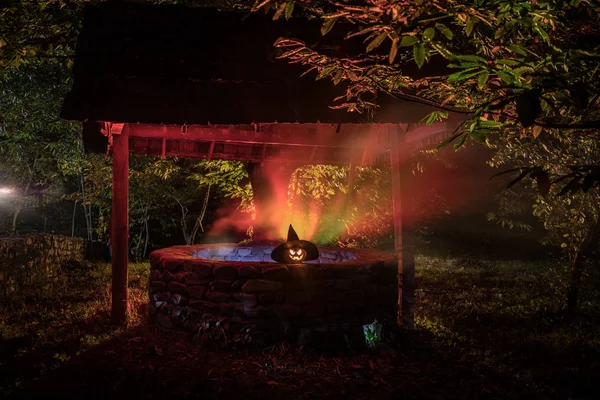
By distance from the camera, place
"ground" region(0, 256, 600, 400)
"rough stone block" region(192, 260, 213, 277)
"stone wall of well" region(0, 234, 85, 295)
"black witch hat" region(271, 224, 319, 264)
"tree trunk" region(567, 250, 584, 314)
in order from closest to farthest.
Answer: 1. "ground" region(0, 256, 600, 400)
2. "rough stone block" region(192, 260, 213, 277)
3. "black witch hat" region(271, 224, 319, 264)
4. "tree trunk" region(567, 250, 584, 314)
5. "stone wall of well" region(0, 234, 85, 295)

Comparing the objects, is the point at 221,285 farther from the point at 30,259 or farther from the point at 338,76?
the point at 30,259

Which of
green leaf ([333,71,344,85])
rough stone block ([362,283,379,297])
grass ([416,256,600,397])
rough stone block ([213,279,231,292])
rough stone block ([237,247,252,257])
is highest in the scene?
green leaf ([333,71,344,85])

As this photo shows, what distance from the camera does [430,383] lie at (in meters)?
4.89

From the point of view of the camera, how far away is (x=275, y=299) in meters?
5.97

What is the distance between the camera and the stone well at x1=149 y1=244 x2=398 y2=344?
19.6 ft

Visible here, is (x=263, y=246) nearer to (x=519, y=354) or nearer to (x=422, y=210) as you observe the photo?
(x=519, y=354)

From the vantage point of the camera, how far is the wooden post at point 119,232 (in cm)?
670

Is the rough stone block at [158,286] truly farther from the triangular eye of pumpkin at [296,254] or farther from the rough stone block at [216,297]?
the triangular eye of pumpkin at [296,254]

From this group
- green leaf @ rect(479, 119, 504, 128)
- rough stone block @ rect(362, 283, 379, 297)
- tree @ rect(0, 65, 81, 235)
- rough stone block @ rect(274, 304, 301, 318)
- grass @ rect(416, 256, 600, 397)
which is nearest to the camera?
green leaf @ rect(479, 119, 504, 128)

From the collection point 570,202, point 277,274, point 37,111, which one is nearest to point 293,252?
point 277,274

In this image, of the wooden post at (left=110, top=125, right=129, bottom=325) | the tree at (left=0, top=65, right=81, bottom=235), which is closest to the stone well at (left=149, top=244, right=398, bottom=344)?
the wooden post at (left=110, top=125, right=129, bottom=325)

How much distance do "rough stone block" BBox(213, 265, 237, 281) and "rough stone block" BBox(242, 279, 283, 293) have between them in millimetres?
238

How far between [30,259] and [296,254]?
8228 millimetres

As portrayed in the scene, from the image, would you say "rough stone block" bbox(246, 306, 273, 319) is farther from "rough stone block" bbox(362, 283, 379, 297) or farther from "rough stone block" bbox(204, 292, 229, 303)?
"rough stone block" bbox(362, 283, 379, 297)
